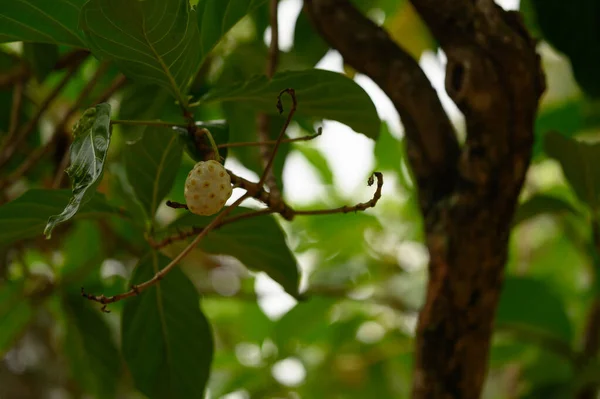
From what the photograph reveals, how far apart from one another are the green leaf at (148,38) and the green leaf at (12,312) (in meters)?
0.42

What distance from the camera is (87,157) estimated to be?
10.7 inches

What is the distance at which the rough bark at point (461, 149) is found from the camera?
0.42 m

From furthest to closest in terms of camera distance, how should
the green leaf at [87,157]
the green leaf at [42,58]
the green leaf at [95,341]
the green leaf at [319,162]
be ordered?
the green leaf at [319,162] → the green leaf at [95,341] → the green leaf at [42,58] → the green leaf at [87,157]

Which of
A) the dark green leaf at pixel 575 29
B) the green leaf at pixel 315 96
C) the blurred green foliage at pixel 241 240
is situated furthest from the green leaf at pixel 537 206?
the green leaf at pixel 315 96

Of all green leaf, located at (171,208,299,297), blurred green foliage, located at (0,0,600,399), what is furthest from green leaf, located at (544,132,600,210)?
green leaf, located at (171,208,299,297)

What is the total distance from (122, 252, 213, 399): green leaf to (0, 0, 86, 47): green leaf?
18 centimetres

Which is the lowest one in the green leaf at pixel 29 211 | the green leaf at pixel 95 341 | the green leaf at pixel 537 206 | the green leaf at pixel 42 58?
the green leaf at pixel 95 341

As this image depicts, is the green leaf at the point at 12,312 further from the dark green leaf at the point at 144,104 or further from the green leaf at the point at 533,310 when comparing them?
the green leaf at the point at 533,310

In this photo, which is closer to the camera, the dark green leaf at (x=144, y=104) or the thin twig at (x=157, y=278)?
the thin twig at (x=157, y=278)

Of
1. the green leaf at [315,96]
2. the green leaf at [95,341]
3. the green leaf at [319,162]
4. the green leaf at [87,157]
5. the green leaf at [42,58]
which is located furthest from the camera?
Result: the green leaf at [319,162]

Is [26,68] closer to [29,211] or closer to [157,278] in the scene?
[29,211]

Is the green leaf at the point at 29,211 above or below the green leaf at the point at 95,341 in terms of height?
above

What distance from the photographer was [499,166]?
43 cm

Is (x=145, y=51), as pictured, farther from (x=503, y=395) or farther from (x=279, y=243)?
(x=503, y=395)
